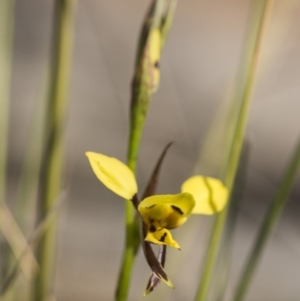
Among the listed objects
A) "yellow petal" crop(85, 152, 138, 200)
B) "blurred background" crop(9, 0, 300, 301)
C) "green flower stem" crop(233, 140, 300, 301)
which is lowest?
"blurred background" crop(9, 0, 300, 301)

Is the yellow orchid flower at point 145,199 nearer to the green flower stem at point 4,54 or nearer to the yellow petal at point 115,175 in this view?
the yellow petal at point 115,175

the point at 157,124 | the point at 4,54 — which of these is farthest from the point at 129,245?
the point at 157,124

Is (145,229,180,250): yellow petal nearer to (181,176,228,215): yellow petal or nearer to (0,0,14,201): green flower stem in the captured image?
(181,176,228,215): yellow petal

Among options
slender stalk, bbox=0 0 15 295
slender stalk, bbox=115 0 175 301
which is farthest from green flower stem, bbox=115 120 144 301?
slender stalk, bbox=0 0 15 295

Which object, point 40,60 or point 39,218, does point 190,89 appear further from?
point 39,218

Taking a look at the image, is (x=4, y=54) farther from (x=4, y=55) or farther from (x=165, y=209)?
(x=165, y=209)

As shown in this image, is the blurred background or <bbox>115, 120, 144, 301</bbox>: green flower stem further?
the blurred background
